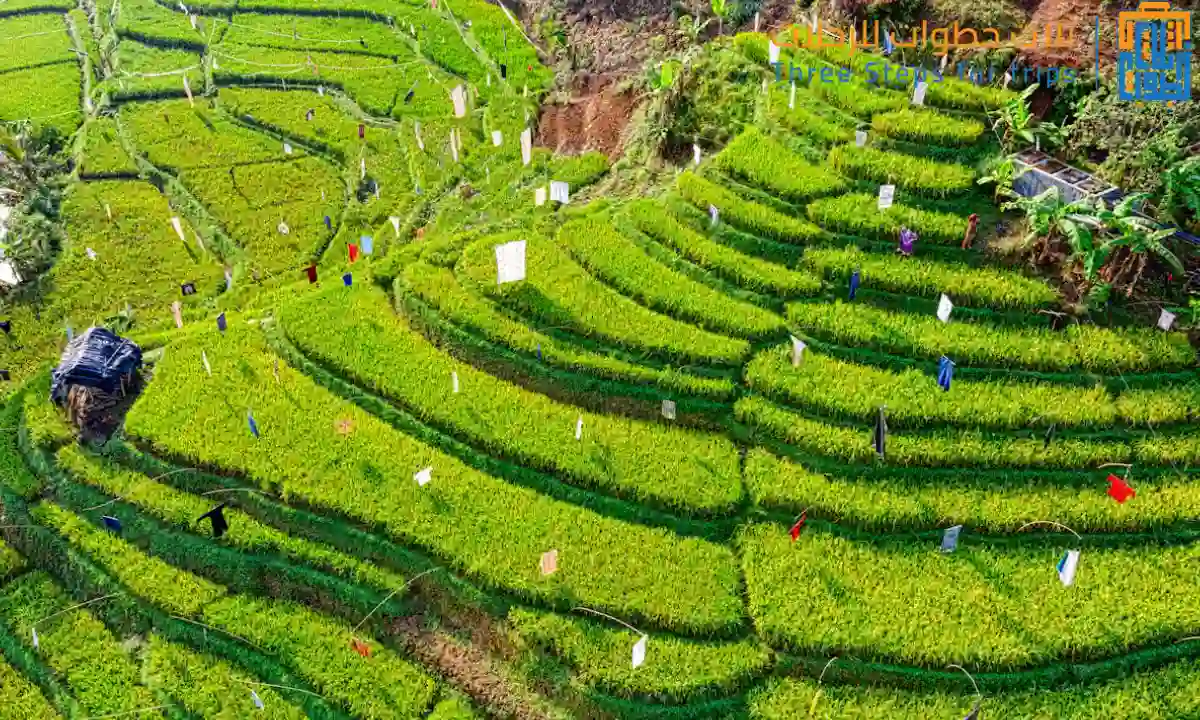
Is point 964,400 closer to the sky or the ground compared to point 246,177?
closer to the ground

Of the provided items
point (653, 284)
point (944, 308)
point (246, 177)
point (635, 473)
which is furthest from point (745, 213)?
point (246, 177)

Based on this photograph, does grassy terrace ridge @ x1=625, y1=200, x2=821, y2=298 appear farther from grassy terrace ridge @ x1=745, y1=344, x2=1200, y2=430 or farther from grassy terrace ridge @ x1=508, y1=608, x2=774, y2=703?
grassy terrace ridge @ x1=508, y1=608, x2=774, y2=703

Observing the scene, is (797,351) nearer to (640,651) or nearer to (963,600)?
(963,600)

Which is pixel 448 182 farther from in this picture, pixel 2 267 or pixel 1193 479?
pixel 1193 479

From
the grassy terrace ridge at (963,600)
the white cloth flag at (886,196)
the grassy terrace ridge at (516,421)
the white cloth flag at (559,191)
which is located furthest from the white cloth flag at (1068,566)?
the white cloth flag at (559,191)

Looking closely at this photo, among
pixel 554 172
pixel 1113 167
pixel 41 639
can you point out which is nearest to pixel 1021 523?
pixel 1113 167

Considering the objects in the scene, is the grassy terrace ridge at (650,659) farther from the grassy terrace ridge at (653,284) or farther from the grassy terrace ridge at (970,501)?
the grassy terrace ridge at (653,284)

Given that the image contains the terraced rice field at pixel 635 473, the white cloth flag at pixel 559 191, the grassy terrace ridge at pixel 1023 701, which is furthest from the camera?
the white cloth flag at pixel 559 191
